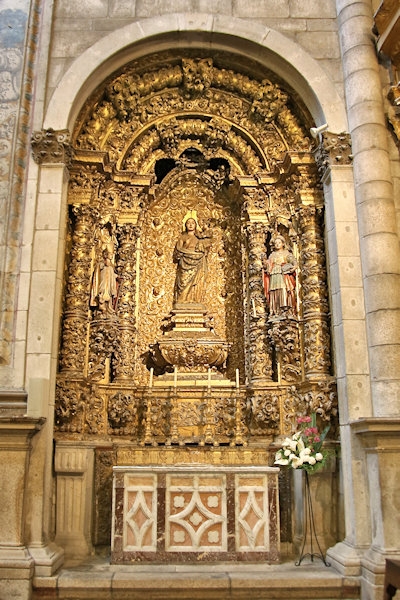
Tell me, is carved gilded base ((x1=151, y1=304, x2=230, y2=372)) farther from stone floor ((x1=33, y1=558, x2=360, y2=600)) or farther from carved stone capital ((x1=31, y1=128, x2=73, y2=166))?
stone floor ((x1=33, y1=558, x2=360, y2=600))

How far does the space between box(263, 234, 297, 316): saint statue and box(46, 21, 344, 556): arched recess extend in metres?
0.10

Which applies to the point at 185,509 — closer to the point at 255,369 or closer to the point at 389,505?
the point at 389,505

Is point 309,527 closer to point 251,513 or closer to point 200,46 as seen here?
point 251,513

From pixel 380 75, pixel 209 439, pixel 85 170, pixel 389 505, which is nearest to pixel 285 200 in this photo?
pixel 380 75

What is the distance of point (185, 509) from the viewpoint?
6.13m

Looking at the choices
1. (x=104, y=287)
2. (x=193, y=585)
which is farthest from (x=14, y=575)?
(x=104, y=287)

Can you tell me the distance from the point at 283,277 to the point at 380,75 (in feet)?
9.78

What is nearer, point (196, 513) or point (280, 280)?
point (196, 513)

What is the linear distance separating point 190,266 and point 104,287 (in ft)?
5.56

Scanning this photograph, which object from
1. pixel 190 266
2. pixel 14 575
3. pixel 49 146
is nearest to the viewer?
pixel 14 575

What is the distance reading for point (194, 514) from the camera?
20.1 feet

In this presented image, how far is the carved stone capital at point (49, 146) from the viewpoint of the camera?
7.16 metres

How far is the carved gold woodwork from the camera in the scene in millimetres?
7766

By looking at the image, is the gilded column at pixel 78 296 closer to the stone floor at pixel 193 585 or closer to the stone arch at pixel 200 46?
the stone arch at pixel 200 46
